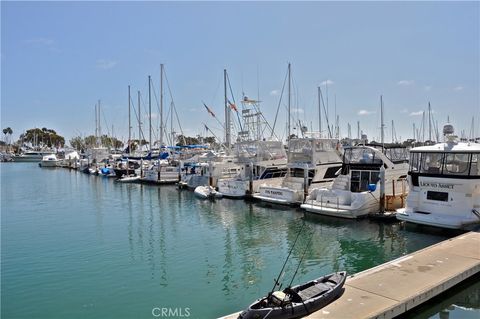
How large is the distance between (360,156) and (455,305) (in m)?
14.1

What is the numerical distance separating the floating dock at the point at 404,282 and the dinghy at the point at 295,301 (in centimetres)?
17

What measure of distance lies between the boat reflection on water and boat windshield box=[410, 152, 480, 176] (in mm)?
6989

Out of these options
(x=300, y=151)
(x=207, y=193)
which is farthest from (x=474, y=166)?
(x=207, y=193)

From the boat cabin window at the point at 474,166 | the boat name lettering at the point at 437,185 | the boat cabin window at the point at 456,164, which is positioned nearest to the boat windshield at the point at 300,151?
the boat name lettering at the point at 437,185

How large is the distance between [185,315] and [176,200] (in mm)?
23219

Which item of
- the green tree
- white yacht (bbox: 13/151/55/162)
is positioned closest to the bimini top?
Answer: white yacht (bbox: 13/151/55/162)

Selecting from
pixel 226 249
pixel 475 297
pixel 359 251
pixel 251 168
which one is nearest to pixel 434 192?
pixel 359 251

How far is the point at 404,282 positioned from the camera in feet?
30.6

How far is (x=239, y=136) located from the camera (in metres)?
39.9

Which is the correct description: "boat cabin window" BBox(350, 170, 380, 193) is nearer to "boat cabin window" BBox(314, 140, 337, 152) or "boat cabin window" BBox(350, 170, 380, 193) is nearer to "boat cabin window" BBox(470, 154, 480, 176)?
"boat cabin window" BBox(314, 140, 337, 152)

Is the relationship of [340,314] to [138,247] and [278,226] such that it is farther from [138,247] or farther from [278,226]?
[278,226]

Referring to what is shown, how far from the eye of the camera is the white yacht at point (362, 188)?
20.8 metres

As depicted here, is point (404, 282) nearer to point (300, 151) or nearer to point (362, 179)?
point (362, 179)

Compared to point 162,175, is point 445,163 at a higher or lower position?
higher
